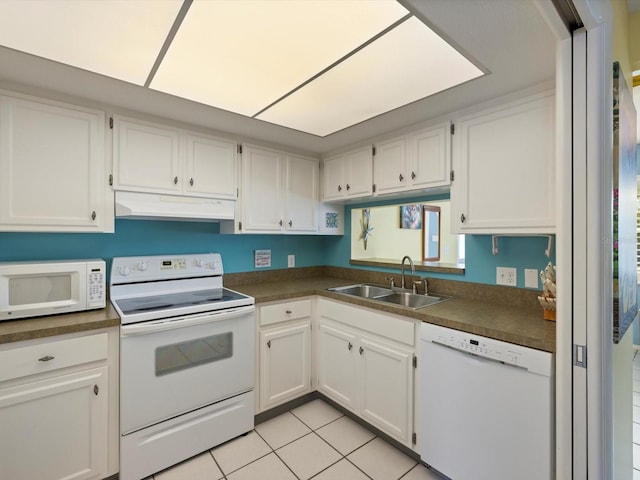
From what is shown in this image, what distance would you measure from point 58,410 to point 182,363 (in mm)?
580

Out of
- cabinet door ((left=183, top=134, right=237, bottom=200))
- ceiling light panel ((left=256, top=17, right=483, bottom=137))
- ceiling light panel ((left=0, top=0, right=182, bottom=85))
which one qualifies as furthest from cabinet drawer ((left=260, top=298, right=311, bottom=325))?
ceiling light panel ((left=0, top=0, right=182, bottom=85))

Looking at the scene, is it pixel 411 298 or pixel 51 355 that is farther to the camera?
pixel 411 298

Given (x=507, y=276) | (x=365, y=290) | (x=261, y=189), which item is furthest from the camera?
(x=365, y=290)

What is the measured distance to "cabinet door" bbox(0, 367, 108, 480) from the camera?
1.44 meters

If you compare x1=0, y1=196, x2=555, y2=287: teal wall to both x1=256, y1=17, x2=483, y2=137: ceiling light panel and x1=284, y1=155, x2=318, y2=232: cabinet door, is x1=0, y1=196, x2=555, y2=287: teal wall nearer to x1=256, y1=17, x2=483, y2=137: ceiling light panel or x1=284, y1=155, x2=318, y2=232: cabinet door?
x1=284, y1=155, x2=318, y2=232: cabinet door

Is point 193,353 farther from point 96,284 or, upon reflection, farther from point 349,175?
point 349,175

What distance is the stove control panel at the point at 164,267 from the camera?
2115 millimetres

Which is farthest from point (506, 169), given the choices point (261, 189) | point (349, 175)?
point (261, 189)

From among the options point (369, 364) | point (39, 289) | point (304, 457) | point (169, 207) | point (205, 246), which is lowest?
point (304, 457)

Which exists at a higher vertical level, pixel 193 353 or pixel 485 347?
pixel 485 347

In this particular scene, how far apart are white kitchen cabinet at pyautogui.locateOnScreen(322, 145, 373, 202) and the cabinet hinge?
168 centimetres

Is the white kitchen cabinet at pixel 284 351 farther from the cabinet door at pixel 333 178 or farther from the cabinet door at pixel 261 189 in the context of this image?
the cabinet door at pixel 333 178

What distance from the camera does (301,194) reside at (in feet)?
9.41

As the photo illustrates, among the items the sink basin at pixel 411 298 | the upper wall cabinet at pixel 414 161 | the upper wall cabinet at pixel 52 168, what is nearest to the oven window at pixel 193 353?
the upper wall cabinet at pixel 52 168
